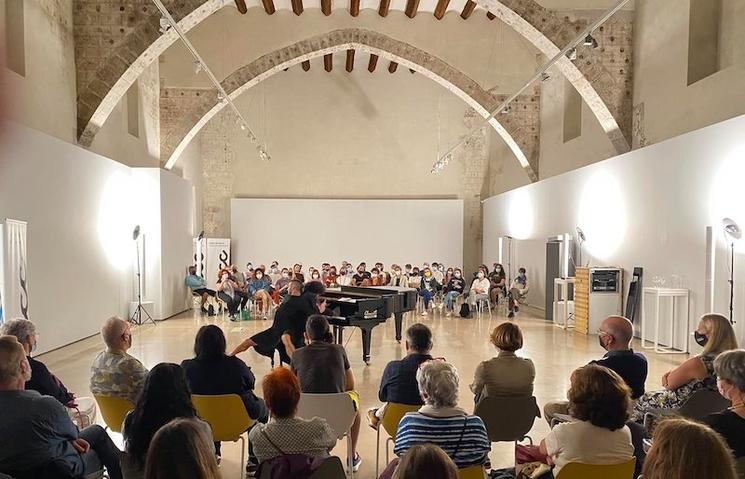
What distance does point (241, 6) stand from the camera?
13.6m

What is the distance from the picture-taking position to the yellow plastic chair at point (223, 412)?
330 centimetres

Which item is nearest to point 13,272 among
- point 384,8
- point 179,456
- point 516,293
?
point 179,456

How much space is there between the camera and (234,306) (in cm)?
1175

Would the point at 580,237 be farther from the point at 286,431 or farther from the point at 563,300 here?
the point at 286,431

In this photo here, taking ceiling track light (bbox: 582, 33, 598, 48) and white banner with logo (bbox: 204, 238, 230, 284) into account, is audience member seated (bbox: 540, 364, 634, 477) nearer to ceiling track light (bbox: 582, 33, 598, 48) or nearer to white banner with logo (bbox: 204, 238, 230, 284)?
ceiling track light (bbox: 582, 33, 598, 48)

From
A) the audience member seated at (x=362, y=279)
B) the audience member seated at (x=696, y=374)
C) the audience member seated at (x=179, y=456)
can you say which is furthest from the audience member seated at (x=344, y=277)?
the audience member seated at (x=179, y=456)

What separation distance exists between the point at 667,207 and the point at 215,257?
474 inches

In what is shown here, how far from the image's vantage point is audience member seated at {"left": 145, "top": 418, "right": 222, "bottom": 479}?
5.38ft

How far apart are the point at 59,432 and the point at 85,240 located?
7440 millimetres

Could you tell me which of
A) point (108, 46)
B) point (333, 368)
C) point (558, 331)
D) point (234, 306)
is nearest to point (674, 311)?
point (558, 331)

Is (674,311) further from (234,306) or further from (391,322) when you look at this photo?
(234,306)

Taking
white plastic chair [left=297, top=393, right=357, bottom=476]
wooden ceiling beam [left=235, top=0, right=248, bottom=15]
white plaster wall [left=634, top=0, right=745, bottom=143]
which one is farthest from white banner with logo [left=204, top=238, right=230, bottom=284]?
white plastic chair [left=297, top=393, right=357, bottom=476]

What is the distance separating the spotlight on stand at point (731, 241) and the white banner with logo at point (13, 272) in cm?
858

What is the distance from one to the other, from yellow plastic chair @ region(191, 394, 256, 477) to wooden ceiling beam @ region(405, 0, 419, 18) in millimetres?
11753
